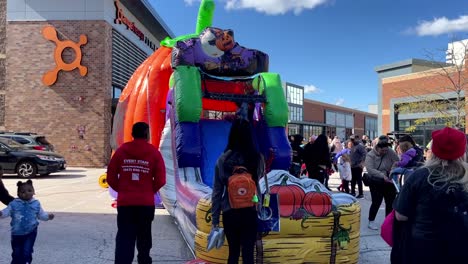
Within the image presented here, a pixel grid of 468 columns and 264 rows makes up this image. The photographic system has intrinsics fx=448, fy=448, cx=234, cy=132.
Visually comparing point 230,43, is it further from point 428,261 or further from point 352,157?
point 428,261

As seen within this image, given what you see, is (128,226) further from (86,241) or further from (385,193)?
(385,193)

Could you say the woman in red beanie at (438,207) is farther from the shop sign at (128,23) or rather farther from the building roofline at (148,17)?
the building roofline at (148,17)

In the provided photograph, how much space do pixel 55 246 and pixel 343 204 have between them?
12.7ft

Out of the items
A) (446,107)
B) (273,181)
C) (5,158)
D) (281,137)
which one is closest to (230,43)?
(281,137)

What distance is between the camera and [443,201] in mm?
2551

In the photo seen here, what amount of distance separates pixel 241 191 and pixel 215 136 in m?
4.39

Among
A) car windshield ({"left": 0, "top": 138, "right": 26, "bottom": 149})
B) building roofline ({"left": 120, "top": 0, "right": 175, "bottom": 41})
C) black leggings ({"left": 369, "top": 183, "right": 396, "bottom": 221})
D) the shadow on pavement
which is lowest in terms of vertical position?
the shadow on pavement

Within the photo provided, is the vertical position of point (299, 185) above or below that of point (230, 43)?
below

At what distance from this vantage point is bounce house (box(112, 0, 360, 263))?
15.1ft

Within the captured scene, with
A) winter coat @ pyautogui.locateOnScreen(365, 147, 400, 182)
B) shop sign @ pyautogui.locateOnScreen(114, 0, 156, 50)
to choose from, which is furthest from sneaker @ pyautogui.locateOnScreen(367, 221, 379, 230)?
shop sign @ pyautogui.locateOnScreen(114, 0, 156, 50)

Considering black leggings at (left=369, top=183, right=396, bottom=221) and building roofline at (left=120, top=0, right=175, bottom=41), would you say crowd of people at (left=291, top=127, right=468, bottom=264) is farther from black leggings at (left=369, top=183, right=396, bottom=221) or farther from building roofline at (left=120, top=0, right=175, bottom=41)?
building roofline at (left=120, top=0, right=175, bottom=41)

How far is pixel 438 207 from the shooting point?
8.39ft

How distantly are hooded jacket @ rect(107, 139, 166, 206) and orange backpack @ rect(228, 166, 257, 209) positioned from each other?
36.7 inches

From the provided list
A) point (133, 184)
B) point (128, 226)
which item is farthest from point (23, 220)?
point (133, 184)
